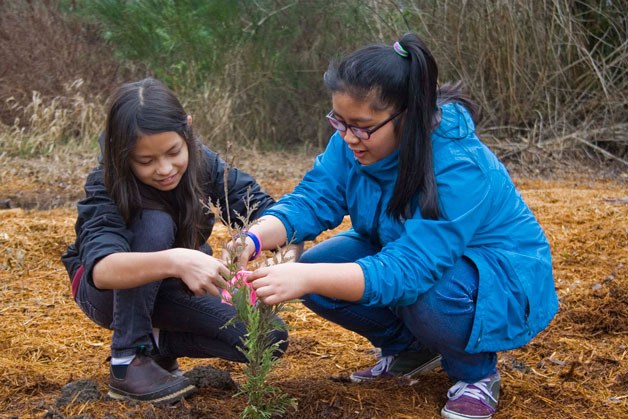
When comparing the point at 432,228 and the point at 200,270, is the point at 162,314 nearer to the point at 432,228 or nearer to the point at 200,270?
the point at 200,270

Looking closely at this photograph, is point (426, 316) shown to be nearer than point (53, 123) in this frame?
Yes

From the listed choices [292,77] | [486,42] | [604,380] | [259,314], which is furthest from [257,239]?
[292,77]

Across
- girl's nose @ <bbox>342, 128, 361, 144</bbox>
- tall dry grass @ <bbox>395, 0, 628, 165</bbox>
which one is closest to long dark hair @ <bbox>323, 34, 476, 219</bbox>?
girl's nose @ <bbox>342, 128, 361, 144</bbox>

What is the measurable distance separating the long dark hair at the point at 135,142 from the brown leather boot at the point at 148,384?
1.60ft

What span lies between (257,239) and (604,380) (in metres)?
1.41

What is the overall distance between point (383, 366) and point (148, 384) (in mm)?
901

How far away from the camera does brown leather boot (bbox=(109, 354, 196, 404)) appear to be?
2678 millimetres

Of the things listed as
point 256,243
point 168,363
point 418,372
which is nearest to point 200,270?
point 256,243

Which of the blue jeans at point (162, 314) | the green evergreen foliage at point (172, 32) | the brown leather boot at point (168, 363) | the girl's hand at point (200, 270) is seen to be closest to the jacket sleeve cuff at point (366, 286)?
the girl's hand at point (200, 270)

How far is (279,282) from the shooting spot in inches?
84.7

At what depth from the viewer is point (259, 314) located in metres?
2.25

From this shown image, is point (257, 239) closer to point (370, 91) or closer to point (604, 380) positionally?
point (370, 91)

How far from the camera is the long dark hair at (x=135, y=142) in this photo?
102 inches

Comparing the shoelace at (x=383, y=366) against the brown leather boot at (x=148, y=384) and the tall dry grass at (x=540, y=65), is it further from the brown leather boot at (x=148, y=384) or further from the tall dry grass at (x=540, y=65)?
the tall dry grass at (x=540, y=65)
